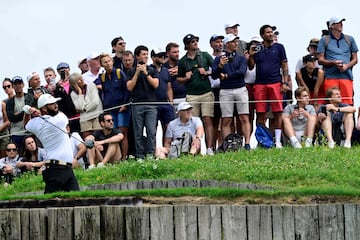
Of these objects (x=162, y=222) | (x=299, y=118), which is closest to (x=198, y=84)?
(x=299, y=118)

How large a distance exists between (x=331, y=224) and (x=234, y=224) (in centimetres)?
121

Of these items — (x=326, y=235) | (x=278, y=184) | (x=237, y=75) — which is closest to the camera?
(x=326, y=235)

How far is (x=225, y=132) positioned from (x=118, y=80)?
2.42m

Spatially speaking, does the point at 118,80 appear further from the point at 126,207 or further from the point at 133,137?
the point at 126,207

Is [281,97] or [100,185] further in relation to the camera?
[281,97]

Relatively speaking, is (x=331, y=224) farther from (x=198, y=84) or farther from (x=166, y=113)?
(x=198, y=84)

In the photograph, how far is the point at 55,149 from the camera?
18.3 m

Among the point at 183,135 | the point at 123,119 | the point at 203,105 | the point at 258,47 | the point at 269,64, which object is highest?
the point at 258,47

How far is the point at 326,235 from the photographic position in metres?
14.2

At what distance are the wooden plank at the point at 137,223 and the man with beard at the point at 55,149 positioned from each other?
164 inches

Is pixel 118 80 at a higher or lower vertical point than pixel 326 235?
higher

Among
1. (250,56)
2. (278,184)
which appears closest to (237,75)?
(250,56)

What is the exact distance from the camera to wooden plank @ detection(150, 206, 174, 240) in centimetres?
1409

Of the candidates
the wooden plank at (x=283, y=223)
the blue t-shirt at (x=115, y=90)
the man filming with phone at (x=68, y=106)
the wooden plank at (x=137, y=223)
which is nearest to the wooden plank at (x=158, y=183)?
the blue t-shirt at (x=115, y=90)
